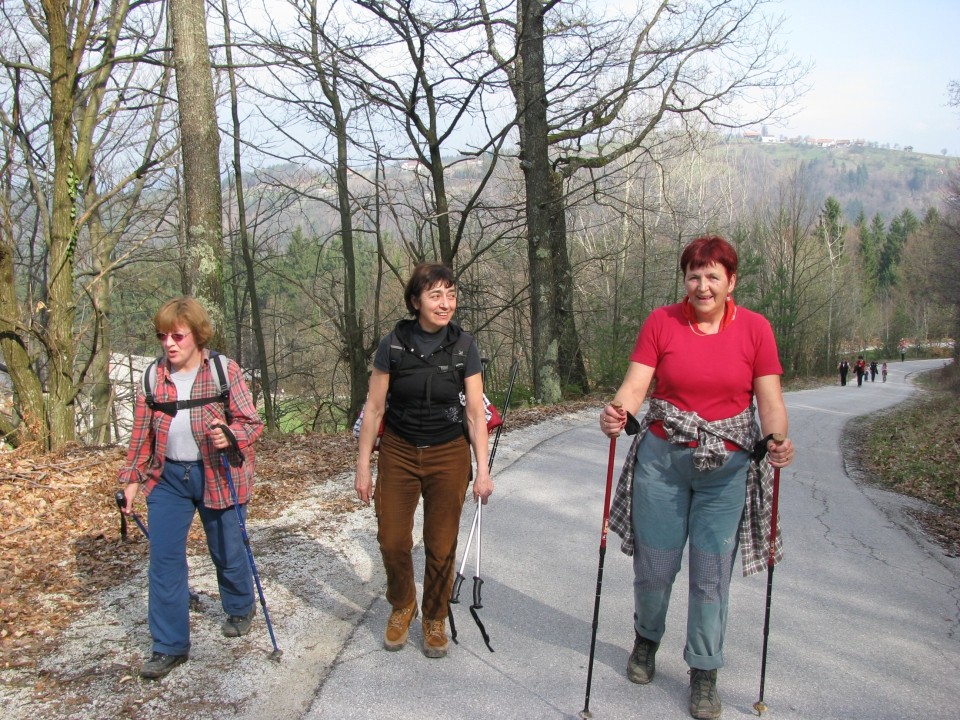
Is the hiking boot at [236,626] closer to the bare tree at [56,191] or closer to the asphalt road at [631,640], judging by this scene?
the asphalt road at [631,640]

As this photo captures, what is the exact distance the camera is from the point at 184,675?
148 inches

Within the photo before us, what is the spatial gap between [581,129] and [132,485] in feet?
49.9

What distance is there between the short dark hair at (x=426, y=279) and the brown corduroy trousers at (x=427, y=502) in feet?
2.52

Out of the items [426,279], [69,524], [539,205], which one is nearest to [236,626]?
[426,279]

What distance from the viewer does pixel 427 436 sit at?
Answer: 3975 mm

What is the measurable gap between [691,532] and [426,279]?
1.83 metres

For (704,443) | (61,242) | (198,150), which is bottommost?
(704,443)

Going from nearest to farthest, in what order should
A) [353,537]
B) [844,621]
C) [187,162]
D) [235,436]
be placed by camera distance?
[235,436]
[844,621]
[353,537]
[187,162]

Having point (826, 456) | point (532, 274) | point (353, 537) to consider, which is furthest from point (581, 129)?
point (353, 537)

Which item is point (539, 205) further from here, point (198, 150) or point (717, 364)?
point (717, 364)

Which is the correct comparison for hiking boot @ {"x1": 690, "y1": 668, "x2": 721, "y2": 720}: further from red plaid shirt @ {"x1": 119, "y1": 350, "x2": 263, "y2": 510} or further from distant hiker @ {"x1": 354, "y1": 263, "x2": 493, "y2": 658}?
red plaid shirt @ {"x1": 119, "y1": 350, "x2": 263, "y2": 510}

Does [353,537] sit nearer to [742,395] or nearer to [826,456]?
[742,395]

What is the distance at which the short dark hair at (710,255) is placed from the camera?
3506 millimetres

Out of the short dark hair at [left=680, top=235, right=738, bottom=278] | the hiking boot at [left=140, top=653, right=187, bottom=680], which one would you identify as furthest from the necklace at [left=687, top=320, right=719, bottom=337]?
Answer: the hiking boot at [left=140, top=653, right=187, bottom=680]
